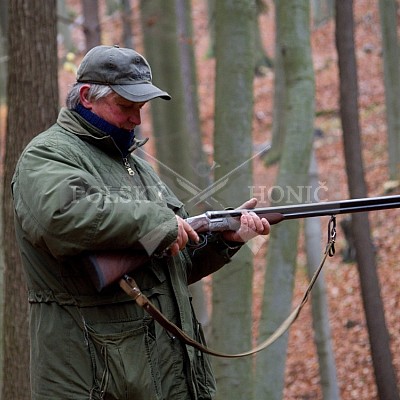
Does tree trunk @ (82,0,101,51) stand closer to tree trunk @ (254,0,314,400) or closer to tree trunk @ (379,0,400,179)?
tree trunk @ (254,0,314,400)

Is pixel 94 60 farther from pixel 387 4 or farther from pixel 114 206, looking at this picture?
pixel 387 4

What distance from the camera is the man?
10.6 feet

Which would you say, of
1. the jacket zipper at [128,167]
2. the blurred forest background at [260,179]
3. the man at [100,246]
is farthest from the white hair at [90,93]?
the blurred forest background at [260,179]

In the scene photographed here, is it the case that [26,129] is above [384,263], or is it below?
above

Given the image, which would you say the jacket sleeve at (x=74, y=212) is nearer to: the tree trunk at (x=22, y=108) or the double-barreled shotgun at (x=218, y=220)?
the double-barreled shotgun at (x=218, y=220)

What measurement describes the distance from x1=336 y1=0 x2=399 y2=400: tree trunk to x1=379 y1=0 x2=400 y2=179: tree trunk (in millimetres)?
7801

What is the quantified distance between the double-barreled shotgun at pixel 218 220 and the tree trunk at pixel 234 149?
2.77m

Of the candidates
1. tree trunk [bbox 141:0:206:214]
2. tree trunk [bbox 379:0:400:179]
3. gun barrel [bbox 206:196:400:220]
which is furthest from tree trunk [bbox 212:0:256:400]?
tree trunk [bbox 379:0:400:179]

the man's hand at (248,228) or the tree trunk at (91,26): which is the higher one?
the tree trunk at (91,26)

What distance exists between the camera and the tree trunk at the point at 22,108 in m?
5.52

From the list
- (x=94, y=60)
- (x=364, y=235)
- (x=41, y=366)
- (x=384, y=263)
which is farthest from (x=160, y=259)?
(x=384, y=263)

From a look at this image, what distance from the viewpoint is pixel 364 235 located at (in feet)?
31.0

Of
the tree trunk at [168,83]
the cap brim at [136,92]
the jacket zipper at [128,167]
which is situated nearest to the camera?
the cap brim at [136,92]

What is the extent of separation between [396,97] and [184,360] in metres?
14.2
